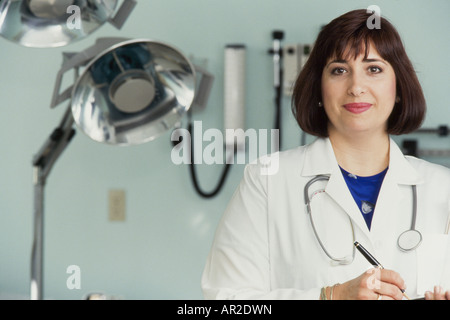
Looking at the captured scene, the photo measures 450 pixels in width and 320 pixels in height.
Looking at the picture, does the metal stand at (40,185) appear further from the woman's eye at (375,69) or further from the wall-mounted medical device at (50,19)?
the woman's eye at (375,69)

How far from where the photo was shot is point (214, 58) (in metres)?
1.42

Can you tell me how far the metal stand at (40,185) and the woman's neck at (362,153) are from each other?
534mm

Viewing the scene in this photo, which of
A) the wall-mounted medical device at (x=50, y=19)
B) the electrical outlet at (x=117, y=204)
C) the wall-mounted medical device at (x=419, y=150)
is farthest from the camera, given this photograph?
the electrical outlet at (x=117, y=204)

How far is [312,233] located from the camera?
33.8 inches

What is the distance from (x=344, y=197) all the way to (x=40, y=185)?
1.88 ft

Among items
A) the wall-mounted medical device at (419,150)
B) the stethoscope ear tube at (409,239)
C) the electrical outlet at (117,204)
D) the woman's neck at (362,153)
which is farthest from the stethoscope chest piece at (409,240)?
the electrical outlet at (117,204)

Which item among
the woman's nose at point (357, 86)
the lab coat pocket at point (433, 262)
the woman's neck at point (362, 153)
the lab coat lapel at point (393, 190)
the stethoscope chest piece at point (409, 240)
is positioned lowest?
the lab coat pocket at point (433, 262)

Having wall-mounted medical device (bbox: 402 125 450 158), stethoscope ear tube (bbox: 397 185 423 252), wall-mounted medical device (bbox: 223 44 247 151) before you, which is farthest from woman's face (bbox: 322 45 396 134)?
wall-mounted medical device (bbox: 223 44 247 151)

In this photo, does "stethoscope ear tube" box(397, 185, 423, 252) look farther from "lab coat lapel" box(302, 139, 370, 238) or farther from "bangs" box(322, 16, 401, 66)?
"bangs" box(322, 16, 401, 66)

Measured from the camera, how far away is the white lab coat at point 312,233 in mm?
829

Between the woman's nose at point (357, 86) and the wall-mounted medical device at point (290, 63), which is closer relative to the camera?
the woman's nose at point (357, 86)

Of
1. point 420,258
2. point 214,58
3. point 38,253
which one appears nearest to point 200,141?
point 214,58

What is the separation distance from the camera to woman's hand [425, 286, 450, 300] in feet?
2.39

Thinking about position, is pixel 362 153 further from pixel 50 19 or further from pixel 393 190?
pixel 50 19
